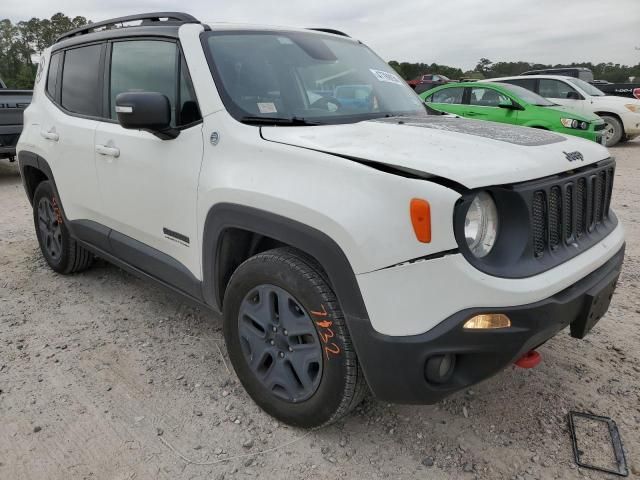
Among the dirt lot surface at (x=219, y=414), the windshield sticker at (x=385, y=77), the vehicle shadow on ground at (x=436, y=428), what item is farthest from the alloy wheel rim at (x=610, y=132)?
the vehicle shadow on ground at (x=436, y=428)

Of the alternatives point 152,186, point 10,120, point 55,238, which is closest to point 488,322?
point 152,186

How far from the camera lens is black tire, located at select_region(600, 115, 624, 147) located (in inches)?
469

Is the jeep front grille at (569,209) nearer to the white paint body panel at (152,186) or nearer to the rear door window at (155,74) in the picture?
the white paint body panel at (152,186)

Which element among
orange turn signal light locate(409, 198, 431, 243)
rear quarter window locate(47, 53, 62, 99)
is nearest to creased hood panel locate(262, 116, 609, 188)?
orange turn signal light locate(409, 198, 431, 243)

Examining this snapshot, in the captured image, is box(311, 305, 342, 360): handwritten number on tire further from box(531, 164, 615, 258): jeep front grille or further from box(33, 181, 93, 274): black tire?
box(33, 181, 93, 274): black tire

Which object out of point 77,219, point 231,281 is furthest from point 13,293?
point 231,281

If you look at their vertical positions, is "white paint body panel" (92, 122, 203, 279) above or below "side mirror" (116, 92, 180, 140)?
below

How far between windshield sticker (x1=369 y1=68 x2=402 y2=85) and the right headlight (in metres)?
1.60

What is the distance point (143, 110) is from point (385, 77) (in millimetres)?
1564

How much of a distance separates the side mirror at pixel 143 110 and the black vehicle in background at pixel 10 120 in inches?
278


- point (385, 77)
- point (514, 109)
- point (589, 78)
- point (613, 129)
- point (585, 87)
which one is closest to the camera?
point (385, 77)

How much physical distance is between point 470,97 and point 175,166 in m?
8.71

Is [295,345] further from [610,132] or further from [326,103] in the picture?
[610,132]

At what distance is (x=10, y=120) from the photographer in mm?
8461
